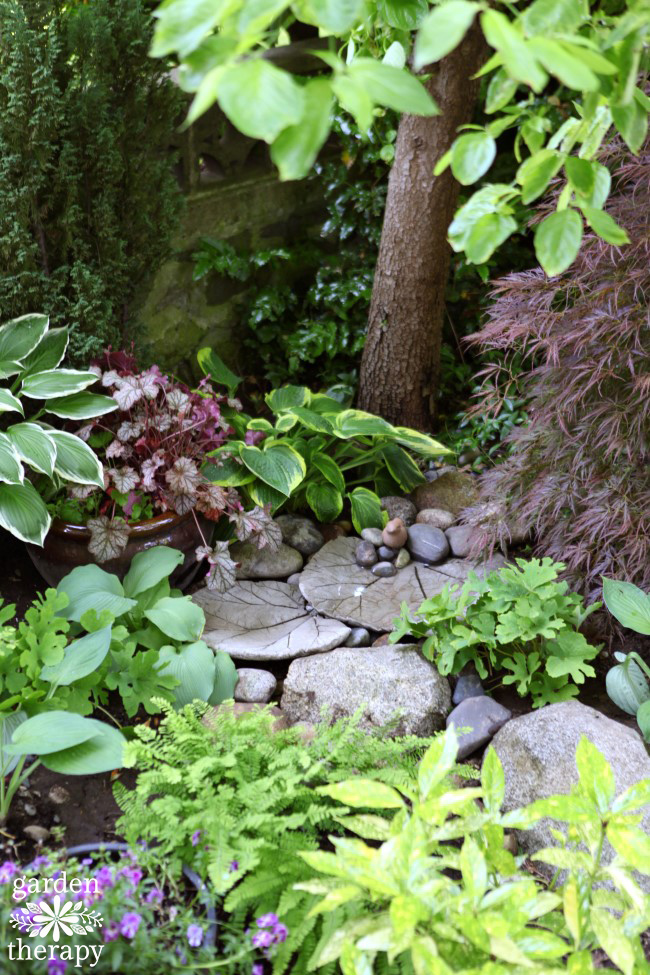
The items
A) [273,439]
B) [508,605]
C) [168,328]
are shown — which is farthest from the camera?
[168,328]

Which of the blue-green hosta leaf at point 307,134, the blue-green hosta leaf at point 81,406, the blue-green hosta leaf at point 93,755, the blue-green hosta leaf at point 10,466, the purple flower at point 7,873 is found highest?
the blue-green hosta leaf at point 307,134

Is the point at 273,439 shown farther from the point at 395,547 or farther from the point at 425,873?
the point at 425,873

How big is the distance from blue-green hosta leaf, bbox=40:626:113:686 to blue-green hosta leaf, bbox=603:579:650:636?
1379 mm

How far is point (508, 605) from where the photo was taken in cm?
254

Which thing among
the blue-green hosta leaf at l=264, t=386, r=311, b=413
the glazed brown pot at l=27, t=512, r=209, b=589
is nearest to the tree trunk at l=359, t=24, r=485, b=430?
the blue-green hosta leaf at l=264, t=386, r=311, b=413

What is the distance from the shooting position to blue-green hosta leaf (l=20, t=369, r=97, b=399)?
2.76m

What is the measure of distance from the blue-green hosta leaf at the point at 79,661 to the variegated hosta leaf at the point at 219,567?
0.59 metres

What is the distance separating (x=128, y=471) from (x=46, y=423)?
34 centimetres

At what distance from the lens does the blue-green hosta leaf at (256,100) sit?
0.94 meters

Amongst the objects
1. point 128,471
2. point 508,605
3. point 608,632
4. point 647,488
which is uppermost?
point 128,471

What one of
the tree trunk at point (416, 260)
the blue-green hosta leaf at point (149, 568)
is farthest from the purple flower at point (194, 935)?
the tree trunk at point (416, 260)

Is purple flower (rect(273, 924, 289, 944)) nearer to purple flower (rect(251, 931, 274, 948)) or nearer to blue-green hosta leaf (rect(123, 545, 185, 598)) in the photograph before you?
purple flower (rect(251, 931, 274, 948))

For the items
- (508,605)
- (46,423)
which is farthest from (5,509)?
(508,605)

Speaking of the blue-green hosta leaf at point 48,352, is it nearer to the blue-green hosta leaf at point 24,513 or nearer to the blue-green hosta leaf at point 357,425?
the blue-green hosta leaf at point 24,513
